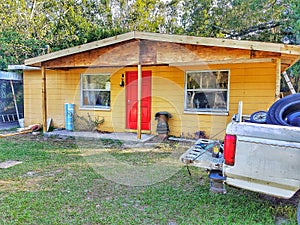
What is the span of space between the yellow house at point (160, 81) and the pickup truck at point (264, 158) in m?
3.19

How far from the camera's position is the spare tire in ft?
8.52

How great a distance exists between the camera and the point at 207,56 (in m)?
5.42

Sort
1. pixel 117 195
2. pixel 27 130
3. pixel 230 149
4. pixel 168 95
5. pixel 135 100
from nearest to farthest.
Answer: pixel 230 149 < pixel 117 195 < pixel 168 95 < pixel 135 100 < pixel 27 130

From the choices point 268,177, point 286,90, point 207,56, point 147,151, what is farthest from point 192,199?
point 286,90

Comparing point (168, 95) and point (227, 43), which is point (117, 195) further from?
point (168, 95)

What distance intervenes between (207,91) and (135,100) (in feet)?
7.79

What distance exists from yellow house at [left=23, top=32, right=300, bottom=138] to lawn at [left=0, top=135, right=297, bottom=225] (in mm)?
2207

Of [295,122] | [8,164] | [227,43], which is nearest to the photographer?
[295,122]

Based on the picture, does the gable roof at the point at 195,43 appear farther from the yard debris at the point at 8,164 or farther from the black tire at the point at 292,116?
the yard debris at the point at 8,164

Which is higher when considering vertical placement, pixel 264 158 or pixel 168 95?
pixel 168 95

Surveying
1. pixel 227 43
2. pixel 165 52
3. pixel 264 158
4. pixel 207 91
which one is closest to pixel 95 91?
pixel 165 52

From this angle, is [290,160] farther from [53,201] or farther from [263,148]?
[53,201]

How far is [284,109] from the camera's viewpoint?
2674 millimetres

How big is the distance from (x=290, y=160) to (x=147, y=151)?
13.2ft
